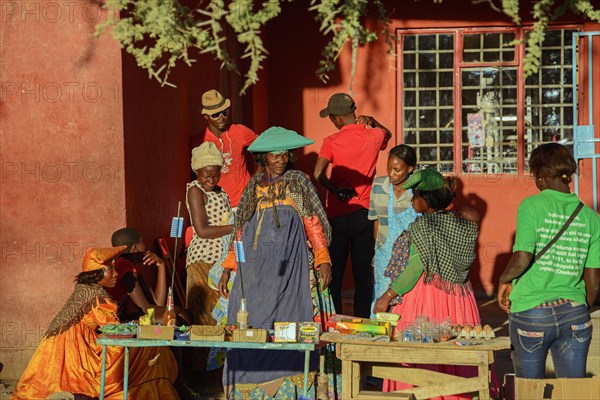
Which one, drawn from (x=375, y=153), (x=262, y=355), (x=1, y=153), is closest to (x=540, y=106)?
(x=375, y=153)

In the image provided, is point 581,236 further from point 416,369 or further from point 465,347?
point 416,369

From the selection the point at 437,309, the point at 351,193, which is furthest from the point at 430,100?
the point at 437,309

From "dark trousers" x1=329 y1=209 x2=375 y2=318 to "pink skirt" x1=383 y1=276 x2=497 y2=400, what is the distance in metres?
1.69

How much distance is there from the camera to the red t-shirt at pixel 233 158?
820cm

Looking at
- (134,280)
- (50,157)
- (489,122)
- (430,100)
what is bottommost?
(134,280)

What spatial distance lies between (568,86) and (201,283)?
510 cm

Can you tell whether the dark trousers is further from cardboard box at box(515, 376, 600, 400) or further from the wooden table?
cardboard box at box(515, 376, 600, 400)

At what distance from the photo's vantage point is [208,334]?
592 cm

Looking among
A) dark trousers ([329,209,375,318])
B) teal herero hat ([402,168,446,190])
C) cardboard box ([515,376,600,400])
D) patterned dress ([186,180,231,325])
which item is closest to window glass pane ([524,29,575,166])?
dark trousers ([329,209,375,318])

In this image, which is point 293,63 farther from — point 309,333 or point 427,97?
point 309,333

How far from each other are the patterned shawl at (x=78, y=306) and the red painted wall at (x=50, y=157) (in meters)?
0.76

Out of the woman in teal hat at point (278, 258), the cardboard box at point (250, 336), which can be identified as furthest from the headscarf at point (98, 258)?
the cardboard box at point (250, 336)

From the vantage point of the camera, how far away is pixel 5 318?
24.9 ft

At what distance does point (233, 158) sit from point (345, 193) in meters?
0.98
